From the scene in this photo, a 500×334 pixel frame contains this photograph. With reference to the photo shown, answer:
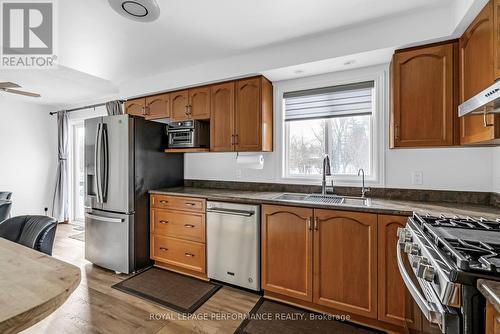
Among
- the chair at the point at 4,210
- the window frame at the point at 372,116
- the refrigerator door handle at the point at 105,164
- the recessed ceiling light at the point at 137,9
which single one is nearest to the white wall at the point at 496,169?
the window frame at the point at 372,116

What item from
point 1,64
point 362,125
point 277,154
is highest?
point 1,64

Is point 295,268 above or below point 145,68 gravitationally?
below

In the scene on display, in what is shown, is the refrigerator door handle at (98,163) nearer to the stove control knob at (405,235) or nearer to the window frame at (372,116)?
the window frame at (372,116)

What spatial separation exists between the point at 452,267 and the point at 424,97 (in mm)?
1510

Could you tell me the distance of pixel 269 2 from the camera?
1.72 meters

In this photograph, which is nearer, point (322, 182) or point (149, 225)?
point (322, 182)

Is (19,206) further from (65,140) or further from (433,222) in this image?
(433,222)

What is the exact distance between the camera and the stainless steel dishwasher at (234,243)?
2.23m

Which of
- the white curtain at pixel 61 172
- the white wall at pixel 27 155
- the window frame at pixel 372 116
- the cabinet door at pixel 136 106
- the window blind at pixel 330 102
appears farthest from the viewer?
the white curtain at pixel 61 172

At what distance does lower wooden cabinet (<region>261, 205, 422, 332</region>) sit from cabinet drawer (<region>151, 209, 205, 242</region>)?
0.76 metres

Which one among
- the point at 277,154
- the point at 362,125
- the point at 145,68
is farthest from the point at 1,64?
the point at 362,125

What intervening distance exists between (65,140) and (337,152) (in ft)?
16.9

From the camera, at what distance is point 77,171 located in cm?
491

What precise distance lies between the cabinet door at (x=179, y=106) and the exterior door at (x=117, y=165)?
21.7 inches
